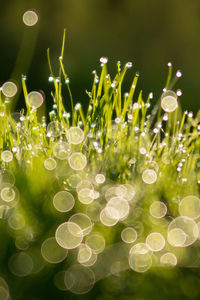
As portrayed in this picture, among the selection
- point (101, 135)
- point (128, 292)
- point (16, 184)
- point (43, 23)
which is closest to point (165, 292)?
point (128, 292)

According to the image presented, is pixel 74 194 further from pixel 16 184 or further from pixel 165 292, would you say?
→ pixel 165 292

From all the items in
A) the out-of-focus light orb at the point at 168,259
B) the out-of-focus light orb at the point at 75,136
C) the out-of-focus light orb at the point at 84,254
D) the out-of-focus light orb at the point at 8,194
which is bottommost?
the out-of-focus light orb at the point at 168,259

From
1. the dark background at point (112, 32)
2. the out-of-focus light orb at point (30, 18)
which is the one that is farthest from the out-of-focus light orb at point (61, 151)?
the out-of-focus light orb at point (30, 18)

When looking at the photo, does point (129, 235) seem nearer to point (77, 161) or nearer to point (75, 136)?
point (77, 161)

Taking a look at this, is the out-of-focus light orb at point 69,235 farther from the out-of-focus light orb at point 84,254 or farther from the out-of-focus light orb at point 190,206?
the out-of-focus light orb at point 190,206

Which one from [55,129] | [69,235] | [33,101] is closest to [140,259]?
[69,235]

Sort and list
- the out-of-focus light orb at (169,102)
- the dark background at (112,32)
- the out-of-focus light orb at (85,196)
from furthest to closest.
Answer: the dark background at (112,32)
the out-of-focus light orb at (169,102)
the out-of-focus light orb at (85,196)
